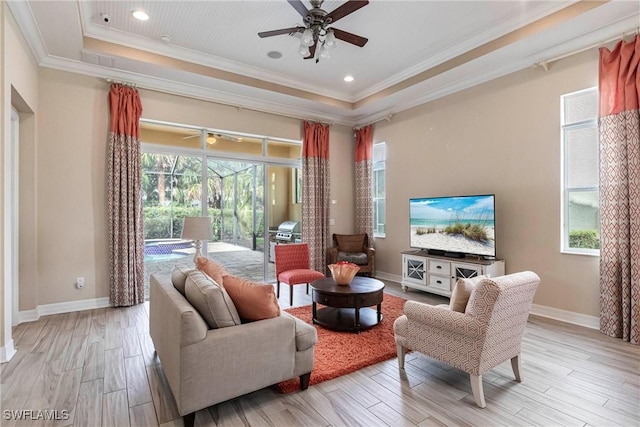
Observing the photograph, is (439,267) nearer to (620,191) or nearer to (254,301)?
(620,191)

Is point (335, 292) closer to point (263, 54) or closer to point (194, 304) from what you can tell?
point (194, 304)

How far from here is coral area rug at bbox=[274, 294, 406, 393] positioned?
2.59m

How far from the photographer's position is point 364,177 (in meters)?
6.63

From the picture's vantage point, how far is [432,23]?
386 cm

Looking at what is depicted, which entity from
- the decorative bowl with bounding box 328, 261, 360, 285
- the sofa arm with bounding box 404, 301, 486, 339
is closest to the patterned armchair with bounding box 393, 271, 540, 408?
the sofa arm with bounding box 404, 301, 486, 339

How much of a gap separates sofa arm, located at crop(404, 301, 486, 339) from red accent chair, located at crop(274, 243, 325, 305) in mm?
2193

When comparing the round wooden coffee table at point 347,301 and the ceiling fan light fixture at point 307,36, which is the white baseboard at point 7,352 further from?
the ceiling fan light fixture at point 307,36

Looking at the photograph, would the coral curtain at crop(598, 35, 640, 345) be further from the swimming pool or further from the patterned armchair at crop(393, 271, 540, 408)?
the swimming pool

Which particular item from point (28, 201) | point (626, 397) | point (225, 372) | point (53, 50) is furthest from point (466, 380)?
point (53, 50)

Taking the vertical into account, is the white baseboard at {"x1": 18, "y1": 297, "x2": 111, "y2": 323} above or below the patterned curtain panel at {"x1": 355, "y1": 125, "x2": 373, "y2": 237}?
below

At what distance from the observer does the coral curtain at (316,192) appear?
6.25m

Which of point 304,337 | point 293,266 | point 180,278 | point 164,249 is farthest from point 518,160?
point 164,249

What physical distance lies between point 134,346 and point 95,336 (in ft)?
1.97

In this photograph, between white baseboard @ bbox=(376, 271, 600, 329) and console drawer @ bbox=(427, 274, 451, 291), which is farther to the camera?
console drawer @ bbox=(427, 274, 451, 291)
